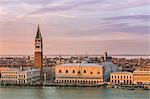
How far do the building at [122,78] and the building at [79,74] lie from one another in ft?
0.90

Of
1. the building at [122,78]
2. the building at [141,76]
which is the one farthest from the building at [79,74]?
the building at [141,76]

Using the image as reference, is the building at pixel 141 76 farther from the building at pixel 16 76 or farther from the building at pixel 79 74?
the building at pixel 16 76

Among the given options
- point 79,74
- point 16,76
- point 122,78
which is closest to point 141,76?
point 122,78

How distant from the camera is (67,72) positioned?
8141 millimetres

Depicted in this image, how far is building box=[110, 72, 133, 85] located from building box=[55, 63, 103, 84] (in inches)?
10.9

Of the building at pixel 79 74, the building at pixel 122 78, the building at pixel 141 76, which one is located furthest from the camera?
the building at pixel 79 74

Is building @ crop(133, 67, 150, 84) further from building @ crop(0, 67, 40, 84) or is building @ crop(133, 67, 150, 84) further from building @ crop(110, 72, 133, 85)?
building @ crop(0, 67, 40, 84)

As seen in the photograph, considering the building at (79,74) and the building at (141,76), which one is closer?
the building at (141,76)

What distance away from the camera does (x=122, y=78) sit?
7.94 meters

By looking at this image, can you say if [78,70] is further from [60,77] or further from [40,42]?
[40,42]

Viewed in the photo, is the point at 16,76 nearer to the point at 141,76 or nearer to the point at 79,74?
the point at 79,74

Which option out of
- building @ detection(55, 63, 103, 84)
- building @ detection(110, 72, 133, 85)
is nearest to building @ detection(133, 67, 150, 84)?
building @ detection(110, 72, 133, 85)

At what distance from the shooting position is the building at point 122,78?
7844mm

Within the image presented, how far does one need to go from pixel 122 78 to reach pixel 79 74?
0.98m
